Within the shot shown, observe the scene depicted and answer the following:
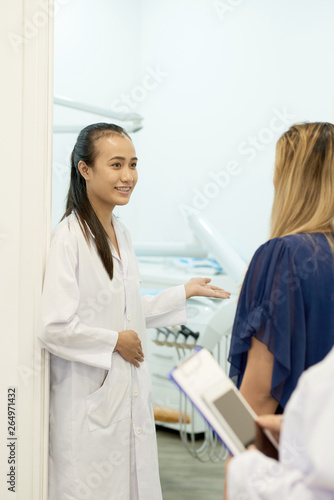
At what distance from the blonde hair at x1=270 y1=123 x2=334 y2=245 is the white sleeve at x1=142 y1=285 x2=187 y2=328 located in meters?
0.52

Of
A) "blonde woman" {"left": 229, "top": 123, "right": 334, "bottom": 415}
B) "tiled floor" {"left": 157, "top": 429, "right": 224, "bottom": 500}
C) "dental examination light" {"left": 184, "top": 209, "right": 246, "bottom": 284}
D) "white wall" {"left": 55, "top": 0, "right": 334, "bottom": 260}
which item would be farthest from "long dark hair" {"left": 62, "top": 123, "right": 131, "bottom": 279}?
"white wall" {"left": 55, "top": 0, "right": 334, "bottom": 260}

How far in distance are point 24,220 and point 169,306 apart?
1.62ft

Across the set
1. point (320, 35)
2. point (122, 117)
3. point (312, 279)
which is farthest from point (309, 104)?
point (312, 279)

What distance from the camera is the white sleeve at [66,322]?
1288 mm

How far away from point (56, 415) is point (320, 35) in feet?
7.43

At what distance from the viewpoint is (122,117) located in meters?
2.26

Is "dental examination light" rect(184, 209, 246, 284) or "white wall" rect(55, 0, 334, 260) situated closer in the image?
"dental examination light" rect(184, 209, 246, 284)

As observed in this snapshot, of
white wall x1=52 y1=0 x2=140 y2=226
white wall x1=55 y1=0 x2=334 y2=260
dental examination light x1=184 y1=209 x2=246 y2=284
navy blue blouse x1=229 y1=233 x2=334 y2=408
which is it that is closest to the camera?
navy blue blouse x1=229 y1=233 x2=334 y2=408

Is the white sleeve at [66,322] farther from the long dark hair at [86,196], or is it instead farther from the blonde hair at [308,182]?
the blonde hair at [308,182]

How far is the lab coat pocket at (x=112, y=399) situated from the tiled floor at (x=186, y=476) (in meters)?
1.02

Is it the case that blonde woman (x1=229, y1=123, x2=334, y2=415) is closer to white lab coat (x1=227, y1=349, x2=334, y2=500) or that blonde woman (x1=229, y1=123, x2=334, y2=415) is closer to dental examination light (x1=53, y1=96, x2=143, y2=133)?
white lab coat (x1=227, y1=349, x2=334, y2=500)

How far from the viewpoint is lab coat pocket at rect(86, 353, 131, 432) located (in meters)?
1.36

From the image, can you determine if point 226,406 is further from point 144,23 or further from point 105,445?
point 144,23

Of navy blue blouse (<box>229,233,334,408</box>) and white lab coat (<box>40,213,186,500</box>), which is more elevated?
navy blue blouse (<box>229,233,334,408</box>)
